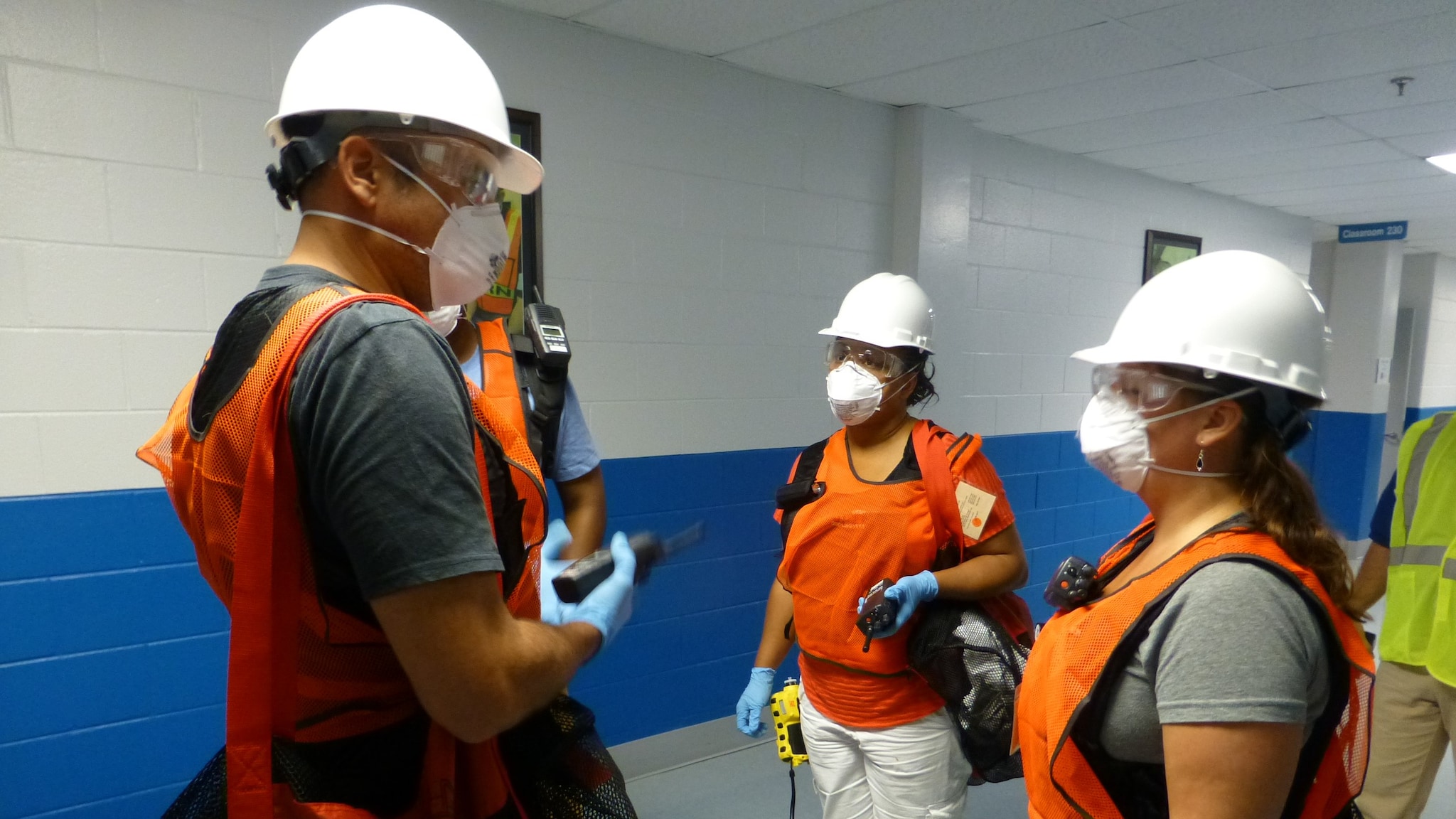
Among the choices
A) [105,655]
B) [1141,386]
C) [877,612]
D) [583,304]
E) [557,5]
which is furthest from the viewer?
[583,304]

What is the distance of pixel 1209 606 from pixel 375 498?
92 centimetres

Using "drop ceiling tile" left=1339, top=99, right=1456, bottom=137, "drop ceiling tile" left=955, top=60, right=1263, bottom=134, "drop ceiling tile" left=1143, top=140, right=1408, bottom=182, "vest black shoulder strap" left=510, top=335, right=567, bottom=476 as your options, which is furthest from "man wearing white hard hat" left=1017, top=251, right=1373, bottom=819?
"drop ceiling tile" left=1143, top=140, right=1408, bottom=182

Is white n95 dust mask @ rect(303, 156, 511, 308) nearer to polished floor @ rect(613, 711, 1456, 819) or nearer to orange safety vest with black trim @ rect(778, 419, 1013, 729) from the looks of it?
orange safety vest with black trim @ rect(778, 419, 1013, 729)

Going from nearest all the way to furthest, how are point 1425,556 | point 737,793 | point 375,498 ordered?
point 375,498 → point 1425,556 → point 737,793

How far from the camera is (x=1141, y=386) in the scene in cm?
116

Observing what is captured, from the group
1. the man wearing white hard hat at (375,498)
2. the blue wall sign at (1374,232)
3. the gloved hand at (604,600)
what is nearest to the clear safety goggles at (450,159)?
the man wearing white hard hat at (375,498)

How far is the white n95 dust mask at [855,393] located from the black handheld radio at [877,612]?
1.58 feet

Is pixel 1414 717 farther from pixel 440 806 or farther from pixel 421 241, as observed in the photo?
pixel 421 241

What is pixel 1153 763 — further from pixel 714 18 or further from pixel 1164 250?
pixel 1164 250

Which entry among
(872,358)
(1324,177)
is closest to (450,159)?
(872,358)

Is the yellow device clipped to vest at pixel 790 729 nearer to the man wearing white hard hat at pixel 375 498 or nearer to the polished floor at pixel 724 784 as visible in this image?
the polished floor at pixel 724 784

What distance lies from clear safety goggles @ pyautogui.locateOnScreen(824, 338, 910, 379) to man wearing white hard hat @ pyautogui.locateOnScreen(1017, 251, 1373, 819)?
0.90m

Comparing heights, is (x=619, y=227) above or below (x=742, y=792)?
above

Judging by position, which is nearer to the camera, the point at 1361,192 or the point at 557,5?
the point at 557,5
